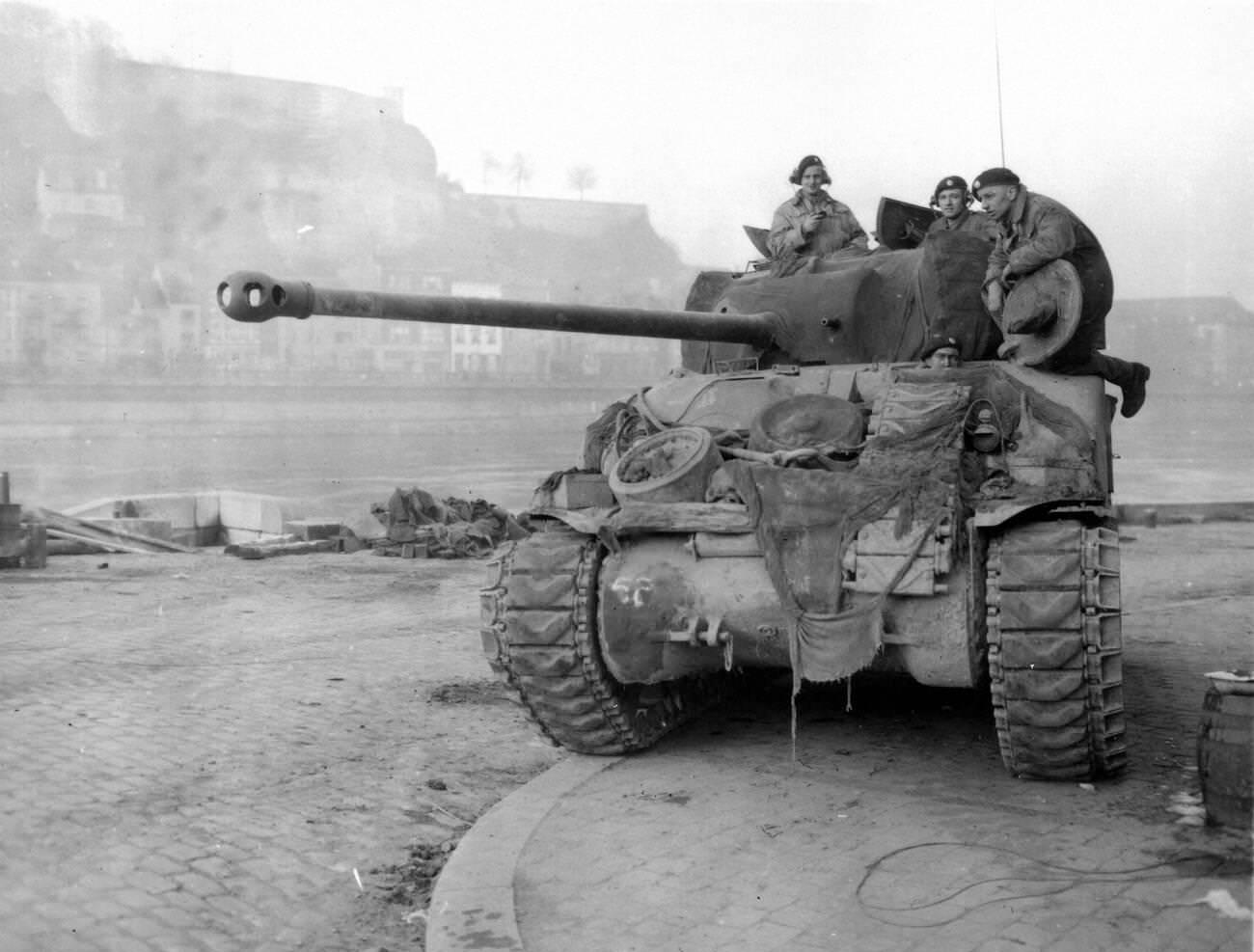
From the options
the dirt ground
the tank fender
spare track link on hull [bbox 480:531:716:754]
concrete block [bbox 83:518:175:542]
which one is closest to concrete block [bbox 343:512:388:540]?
concrete block [bbox 83:518:175:542]

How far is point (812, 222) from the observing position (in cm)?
919

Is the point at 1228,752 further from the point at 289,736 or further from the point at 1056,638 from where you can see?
the point at 289,736

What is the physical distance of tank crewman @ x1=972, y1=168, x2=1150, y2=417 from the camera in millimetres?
6992

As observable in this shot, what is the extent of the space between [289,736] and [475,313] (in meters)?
2.51

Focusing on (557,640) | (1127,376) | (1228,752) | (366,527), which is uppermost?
(1127,376)

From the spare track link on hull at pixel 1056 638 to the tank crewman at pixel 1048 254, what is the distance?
1.52 meters

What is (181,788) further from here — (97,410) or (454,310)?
(97,410)

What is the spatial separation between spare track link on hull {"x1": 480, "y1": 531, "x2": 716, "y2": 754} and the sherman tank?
11 millimetres

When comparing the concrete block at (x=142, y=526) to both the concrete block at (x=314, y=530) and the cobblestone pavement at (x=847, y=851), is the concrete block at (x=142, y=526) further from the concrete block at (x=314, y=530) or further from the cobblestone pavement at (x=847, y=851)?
the cobblestone pavement at (x=847, y=851)

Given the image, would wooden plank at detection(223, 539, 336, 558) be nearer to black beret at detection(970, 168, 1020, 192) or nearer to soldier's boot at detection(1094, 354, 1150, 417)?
soldier's boot at detection(1094, 354, 1150, 417)

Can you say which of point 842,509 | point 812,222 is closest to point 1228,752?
point 842,509

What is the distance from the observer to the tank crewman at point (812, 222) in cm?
921

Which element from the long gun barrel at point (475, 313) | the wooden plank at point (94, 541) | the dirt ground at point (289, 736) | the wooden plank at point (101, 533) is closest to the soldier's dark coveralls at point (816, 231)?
the long gun barrel at point (475, 313)

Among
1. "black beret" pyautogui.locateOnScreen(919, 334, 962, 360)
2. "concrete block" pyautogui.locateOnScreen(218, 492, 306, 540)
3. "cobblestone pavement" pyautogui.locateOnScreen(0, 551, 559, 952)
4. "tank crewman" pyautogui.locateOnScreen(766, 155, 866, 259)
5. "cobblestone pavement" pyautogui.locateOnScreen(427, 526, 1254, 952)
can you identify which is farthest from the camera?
"concrete block" pyautogui.locateOnScreen(218, 492, 306, 540)
